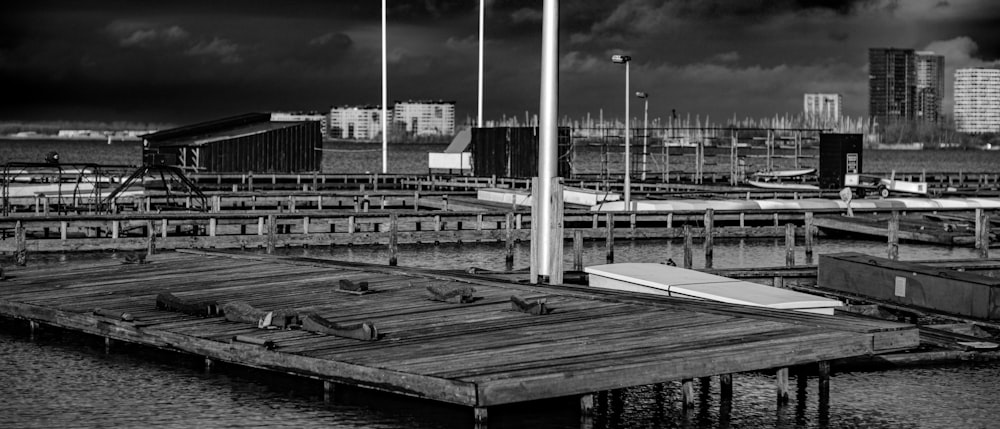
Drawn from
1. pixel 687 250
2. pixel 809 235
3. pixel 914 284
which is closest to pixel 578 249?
pixel 687 250

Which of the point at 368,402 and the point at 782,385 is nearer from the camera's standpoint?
the point at 368,402

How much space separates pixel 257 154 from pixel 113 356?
6682 centimetres

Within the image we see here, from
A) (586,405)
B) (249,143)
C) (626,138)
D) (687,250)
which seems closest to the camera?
(586,405)

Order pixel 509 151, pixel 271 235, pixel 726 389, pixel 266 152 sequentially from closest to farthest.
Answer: pixel 726 389 → pixel 271 235 → pixel 509 151 → pixel 266 152

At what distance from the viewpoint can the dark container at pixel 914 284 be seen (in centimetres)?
2395

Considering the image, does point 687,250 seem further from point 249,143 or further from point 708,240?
point 249,143

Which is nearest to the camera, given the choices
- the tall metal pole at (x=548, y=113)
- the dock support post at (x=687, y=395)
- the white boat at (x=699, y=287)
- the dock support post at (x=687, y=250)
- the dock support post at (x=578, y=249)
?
the dock support post at (x=687, y=395)

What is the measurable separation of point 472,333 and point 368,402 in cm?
184

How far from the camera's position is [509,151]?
79.6 meters

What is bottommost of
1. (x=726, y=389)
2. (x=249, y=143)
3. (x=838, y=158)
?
(x=726, y=389)

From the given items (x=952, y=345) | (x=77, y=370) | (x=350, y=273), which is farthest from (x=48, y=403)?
(x=952, y=345)

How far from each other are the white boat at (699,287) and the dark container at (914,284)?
10.2ft

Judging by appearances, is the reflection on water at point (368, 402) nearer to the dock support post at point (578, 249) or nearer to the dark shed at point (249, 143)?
the dock support post at point (578, 249)

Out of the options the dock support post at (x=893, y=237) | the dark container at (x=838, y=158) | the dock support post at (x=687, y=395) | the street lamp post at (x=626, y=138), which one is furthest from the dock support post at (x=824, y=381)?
the dark container at (x=838, y=158)
